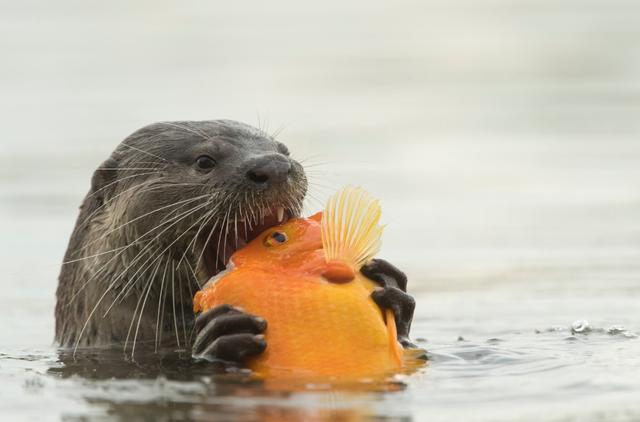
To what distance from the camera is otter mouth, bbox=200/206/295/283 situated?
224 inches

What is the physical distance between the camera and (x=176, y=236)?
5.95 m

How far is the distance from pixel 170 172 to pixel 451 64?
33.9ft

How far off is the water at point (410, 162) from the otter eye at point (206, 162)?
0.41 m

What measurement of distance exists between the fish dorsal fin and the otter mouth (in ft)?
1.21

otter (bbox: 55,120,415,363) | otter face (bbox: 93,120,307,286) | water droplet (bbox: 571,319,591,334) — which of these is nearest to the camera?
otter (bbox: 55,120,415,363)

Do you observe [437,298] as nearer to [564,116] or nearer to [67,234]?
A: [67,234]

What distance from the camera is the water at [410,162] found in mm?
5352

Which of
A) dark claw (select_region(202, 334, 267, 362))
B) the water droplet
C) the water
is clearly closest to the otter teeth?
the water

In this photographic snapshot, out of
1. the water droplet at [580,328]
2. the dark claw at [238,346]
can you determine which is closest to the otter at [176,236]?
the dark claw at [238,346]

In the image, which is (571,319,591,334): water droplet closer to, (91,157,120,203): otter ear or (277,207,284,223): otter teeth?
(277,207,284,223): otter teeth

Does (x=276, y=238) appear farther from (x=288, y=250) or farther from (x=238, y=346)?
(x=238, y=346)

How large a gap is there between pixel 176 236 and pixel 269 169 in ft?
1.72

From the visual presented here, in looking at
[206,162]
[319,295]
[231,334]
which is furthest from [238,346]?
[206,162]

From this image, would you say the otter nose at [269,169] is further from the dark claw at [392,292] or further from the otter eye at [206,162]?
the dark claw at [392,292]
